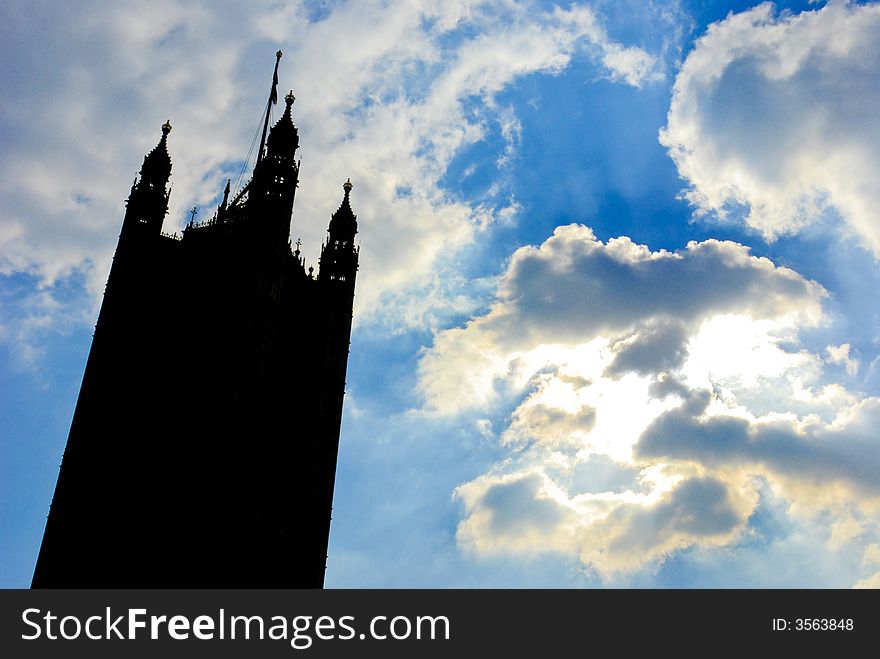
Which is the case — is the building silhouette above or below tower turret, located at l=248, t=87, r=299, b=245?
below

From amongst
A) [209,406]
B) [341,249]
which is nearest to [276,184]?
[341,249]

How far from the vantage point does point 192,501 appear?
65188 millimetres

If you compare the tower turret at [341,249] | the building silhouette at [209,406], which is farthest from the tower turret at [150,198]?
the tower turret at [341,249]

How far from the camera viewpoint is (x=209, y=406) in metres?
69.8

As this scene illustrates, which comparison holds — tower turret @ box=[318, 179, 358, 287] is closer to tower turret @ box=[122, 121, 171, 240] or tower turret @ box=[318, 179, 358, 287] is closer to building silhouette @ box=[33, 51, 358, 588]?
building silhouette @ box=[33, 51, 358, 588]

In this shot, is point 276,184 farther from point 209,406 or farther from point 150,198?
point 209,406

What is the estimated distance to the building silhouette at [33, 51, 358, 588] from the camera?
64.3m

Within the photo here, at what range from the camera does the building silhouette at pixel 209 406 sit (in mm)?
64312

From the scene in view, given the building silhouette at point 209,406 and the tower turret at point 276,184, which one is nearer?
the building silhouette at point 209,406

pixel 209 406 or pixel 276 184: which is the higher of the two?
pixel 276 184

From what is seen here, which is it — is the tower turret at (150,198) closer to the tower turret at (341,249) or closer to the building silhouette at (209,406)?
the building silhouette at (209,406)

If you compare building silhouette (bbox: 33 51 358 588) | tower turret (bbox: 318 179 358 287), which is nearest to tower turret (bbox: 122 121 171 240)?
building silhouette (bbox: 33 51 358 588)
